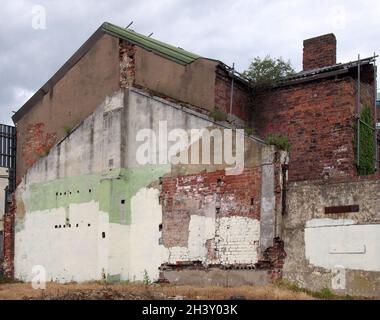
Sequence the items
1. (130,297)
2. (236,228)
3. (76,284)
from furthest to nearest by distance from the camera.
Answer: (76,284)
(236,228)
(130,297)

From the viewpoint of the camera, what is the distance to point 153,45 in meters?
18.1

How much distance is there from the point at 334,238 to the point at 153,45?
8549 mm

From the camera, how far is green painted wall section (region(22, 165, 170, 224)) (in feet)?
53.7

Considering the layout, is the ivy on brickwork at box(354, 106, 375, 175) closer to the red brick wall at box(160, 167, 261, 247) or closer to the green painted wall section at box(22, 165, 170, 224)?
the red brick wall at box(160, 167, 261, 247)

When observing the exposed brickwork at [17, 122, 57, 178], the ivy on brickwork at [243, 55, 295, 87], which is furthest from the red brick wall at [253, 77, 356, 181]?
the exposed brickwork at [17, 122, 57, 178]

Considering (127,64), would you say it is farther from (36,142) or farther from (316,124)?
(316,124)

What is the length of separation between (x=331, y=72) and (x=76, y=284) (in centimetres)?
941

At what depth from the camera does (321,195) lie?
42.8 ft

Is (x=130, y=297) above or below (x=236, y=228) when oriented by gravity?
below

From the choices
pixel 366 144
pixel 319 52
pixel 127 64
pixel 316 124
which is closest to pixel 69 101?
pixel 127 64

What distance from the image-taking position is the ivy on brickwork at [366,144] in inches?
668

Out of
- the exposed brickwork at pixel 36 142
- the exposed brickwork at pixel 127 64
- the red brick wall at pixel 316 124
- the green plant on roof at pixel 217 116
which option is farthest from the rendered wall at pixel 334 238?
the exposed brickwork at pixel 36 142
